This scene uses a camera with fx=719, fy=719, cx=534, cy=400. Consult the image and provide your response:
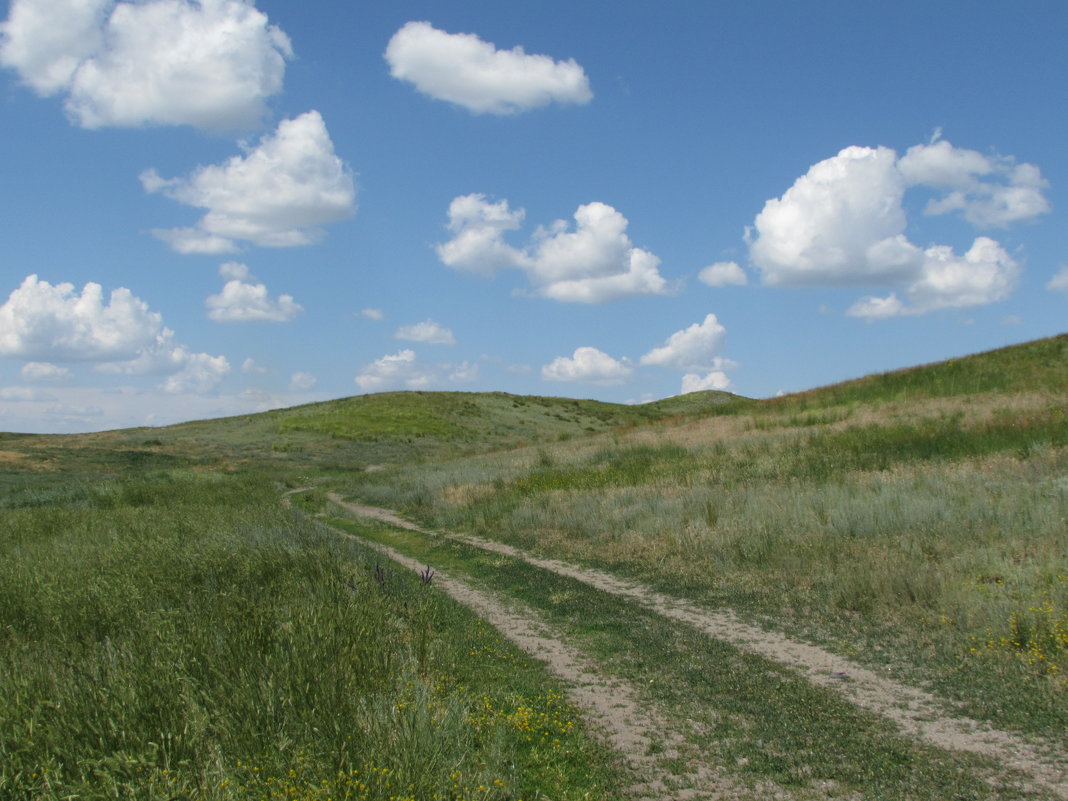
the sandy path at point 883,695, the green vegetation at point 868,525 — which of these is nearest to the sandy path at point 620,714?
the sandy path at point 883,695

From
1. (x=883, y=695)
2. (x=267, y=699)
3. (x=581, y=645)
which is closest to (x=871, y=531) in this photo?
(x=883, y=695)

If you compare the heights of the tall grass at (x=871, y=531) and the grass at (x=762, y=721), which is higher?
the tall grass at (x=871, y=531)

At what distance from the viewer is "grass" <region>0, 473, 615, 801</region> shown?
3789 mm

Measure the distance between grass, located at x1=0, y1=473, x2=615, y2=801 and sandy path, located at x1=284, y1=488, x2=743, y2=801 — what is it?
0.71ft

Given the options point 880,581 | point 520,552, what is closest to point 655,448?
point 520,552

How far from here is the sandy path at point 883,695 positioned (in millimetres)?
4578

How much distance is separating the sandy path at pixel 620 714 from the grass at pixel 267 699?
0.22 metres

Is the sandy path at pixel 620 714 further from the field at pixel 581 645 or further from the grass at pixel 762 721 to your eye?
the grass at pixel 762 721

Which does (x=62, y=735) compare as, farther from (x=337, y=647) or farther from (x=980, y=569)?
(x=980, y=569)

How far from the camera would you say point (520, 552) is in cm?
1430

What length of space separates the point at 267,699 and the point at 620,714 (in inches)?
105

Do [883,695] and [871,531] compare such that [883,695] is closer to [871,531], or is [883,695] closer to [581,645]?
[581,645]

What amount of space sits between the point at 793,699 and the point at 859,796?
157cm

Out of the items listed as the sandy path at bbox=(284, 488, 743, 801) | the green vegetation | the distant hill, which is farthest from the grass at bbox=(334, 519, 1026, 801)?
the distant hill
